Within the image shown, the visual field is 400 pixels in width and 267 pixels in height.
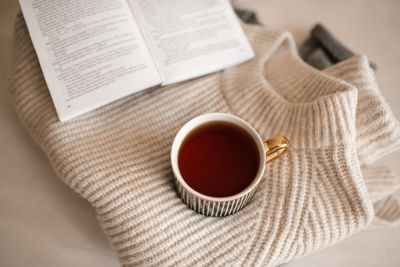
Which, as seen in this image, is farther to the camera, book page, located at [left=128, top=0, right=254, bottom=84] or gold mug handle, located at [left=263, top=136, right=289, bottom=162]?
book page, located at [left=128, top=0, right=254, bottom=84]

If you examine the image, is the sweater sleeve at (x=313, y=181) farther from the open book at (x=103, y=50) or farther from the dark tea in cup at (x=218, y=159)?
the open book at (x=103, y=50)

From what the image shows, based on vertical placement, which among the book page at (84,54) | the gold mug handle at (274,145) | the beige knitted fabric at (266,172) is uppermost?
the book page at (84,54)

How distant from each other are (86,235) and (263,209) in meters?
0.30

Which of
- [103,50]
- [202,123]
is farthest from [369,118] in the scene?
[103,50]

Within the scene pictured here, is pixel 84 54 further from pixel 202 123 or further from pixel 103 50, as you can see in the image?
pixel 202 123

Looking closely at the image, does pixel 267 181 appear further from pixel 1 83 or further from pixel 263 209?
pixel 1 83

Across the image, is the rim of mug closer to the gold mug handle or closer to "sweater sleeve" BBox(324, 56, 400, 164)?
the gold mug handle

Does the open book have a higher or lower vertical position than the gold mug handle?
higher

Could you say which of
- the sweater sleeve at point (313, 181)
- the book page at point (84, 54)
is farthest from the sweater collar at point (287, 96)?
the book page at point (84, 54)

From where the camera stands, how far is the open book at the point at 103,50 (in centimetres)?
45

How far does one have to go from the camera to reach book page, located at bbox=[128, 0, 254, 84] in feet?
1.60

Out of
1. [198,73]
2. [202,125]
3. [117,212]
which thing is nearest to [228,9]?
[198,73]

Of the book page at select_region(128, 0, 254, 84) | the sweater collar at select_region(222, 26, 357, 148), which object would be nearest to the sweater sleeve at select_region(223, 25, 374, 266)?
the sweater collar at select_region(222, 26, 357, 148)

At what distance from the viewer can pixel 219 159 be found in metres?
0.41
